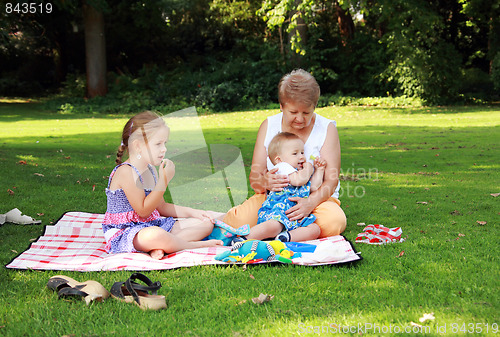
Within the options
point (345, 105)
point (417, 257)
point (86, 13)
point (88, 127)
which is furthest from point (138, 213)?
point (86, 13)

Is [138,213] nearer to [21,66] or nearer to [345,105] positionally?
[345,105]

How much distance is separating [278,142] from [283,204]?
625 mm

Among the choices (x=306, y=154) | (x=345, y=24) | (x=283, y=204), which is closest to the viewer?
(x=283, y=204)

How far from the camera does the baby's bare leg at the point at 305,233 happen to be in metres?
4.47

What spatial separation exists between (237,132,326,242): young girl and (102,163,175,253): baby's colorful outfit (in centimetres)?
91

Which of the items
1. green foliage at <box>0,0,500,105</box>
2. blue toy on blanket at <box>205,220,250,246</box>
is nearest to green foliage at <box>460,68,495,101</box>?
green foliage at <box>0,0,500,105</box>

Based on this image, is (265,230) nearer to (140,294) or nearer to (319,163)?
(319,163)

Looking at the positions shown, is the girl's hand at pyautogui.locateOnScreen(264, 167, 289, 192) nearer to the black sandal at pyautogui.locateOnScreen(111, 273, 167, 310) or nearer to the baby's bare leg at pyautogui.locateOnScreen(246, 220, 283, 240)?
the baby's bare leg at pyautogui.locateOnScreen(246, 220, 283, 240)

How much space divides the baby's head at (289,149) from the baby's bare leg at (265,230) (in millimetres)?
650

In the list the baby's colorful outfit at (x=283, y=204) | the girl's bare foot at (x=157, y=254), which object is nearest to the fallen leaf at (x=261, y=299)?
the girl's bare foot at (x=157, y=254)

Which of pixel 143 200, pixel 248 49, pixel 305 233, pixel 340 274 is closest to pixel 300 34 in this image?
pixel 248 49

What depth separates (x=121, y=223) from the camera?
432cm

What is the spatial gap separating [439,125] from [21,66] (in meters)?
24.8

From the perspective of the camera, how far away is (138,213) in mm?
4258
